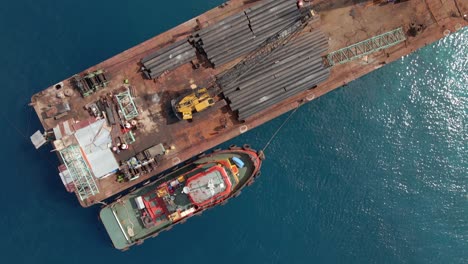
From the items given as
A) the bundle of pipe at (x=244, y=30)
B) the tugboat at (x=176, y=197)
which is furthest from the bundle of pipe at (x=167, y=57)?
the tugboat at (x=176, y=197)

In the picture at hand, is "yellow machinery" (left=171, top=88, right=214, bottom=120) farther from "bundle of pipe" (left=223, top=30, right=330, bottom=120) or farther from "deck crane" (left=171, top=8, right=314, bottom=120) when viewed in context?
"bundle of pipe" (left=223, top=30, right=330, bottom=120)

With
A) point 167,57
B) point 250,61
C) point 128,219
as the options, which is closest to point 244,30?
point 250,61

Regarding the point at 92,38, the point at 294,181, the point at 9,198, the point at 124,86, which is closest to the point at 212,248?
the point at 294,181

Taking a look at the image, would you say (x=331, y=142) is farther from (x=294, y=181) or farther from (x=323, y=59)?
(x=323, y=59)

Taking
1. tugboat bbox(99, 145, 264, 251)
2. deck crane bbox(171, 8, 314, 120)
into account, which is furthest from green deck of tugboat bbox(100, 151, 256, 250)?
deck crane bbox(171, 8, 314, 120)

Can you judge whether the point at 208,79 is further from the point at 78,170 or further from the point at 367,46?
the point at 367,46

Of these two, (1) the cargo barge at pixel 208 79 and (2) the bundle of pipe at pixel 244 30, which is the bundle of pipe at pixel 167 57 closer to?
(1) the cargo barge at pixel 208 79

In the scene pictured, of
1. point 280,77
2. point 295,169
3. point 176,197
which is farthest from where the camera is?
point 295,169
